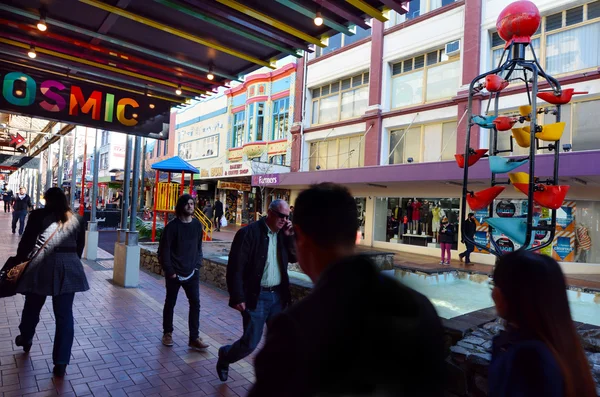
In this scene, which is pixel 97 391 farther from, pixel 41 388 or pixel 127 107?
pixel 127 107

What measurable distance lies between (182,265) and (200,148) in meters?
28.5

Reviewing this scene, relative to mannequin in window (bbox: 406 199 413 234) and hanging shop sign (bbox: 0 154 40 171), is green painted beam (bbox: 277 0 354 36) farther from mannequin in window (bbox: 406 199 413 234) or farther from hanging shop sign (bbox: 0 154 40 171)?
hanging shop sign (bbox: 0 154 40 171)

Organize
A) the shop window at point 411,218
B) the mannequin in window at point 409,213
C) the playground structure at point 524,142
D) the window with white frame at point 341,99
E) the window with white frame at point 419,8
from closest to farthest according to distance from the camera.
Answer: the playground structure at point 524,142 < the shop window at point 411,218 < the window with white frame at point 419,8 < the mannequin in window at point 409,213 < the window with white frame at point 341,99

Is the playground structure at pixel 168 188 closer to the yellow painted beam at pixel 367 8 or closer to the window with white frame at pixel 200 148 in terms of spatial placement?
the yellow painted beam at pixel 367 8

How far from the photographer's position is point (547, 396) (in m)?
1.34

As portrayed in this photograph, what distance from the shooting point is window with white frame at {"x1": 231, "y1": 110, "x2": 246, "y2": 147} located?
90.1ft

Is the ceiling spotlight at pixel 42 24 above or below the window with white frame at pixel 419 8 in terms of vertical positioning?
below

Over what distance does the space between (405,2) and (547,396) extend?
3343 mm

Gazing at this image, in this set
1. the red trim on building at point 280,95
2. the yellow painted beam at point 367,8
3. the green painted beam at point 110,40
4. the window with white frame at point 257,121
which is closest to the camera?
the yellow painted beam at point 367,8

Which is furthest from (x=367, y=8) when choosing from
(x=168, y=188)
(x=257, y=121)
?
(x=257, y=121)

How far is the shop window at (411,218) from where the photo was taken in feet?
52.4

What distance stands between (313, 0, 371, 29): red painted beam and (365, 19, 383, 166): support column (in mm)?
14435

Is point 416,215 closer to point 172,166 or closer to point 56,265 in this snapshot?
point 172,166

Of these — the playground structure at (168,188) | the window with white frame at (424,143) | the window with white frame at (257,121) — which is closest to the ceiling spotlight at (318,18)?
the playground structure at (168,188)
